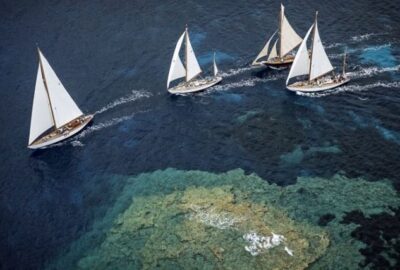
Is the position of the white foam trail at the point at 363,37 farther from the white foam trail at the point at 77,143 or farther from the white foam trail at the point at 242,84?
the white foam trail at the point at 77,143

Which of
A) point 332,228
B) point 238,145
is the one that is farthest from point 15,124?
point 332,228

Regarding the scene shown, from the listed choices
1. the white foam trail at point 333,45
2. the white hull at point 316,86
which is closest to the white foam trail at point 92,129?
the white hull at point 316,86

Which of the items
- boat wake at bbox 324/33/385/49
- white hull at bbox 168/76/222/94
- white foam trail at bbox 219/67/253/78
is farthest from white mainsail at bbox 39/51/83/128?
boat wake at bbox 324/33/385/49

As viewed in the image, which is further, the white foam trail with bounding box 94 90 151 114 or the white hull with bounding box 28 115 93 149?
the white foam trail with bounding box 94 90 151 114

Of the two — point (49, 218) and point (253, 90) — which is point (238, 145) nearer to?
point (253, 90)

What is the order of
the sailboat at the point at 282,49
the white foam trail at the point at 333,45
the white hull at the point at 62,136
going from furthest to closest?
the white foam trail at the point at 333,45, the sailboat at the point at 282,49, the white hull at the point at 62,136

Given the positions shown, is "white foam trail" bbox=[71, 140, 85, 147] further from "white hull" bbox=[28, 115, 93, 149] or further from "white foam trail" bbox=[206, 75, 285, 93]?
"white foam trail" bbox=[206, 75, 285, 93]

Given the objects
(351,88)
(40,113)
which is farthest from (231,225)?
(40,113)
